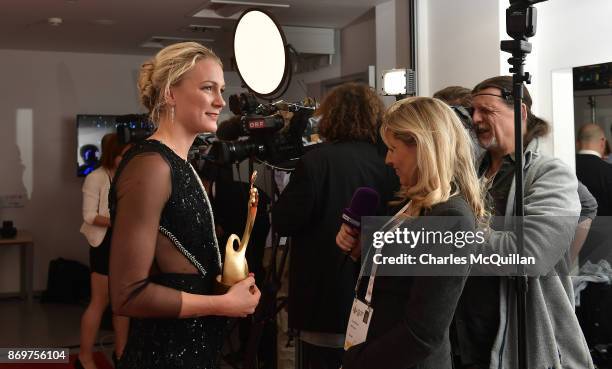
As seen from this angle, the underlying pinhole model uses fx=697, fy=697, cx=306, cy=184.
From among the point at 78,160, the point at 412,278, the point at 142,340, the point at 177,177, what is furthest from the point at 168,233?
the point at 78,160

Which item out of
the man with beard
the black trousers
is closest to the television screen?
the black trousers

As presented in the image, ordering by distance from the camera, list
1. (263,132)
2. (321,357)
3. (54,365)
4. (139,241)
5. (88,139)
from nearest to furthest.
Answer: (139,241) < (263,132) < (321,357) < (54,365) < (88,139)

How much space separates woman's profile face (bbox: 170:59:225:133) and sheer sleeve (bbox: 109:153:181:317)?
137mm

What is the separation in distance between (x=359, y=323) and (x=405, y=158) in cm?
35

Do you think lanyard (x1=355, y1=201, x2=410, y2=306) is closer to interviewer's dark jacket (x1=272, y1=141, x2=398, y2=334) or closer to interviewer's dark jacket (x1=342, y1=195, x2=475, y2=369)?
interviewer's dark jacket (x1=342, y1=195, x2=475, y2=369)

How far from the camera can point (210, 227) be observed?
54.1 inches

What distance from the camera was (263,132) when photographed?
2125 mm

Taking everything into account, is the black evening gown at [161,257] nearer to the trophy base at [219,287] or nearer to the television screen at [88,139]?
the trophy base at [219,287]

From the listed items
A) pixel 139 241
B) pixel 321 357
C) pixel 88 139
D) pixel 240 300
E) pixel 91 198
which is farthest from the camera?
pixel 88 139

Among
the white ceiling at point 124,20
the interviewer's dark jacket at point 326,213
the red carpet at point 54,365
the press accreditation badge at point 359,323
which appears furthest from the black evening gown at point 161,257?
the white ceiling at point 124,20

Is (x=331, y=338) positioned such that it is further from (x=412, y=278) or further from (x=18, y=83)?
(x=18, y=83)

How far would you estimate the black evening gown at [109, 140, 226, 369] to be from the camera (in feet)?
4.00

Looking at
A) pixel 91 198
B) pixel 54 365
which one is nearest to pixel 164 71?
pixel 91 198

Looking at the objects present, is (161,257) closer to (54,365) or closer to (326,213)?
(326,213)
